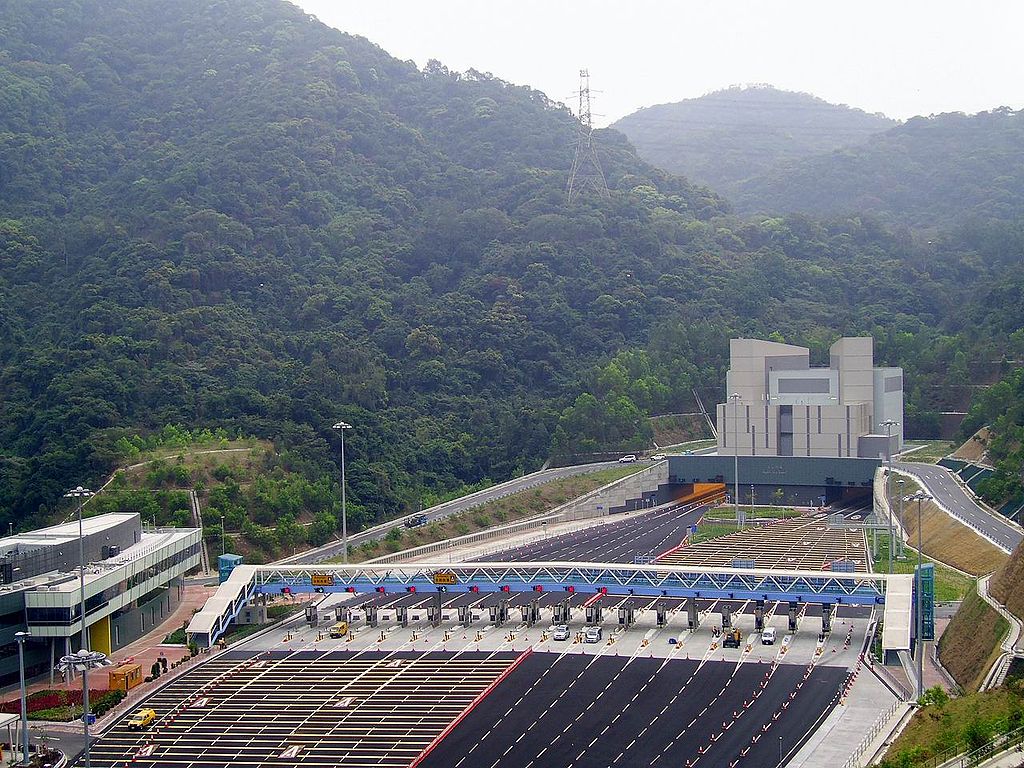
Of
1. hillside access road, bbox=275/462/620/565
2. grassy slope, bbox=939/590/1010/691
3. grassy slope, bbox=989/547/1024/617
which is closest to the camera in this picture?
grassy slope, bbox=939/590/1010/691

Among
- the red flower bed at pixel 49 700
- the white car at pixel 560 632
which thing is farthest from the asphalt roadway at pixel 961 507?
the red flower bed at pixel 49 700

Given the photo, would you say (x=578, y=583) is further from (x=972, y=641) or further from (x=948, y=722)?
(x=948, y=722)

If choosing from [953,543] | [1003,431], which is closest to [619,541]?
[953,543]

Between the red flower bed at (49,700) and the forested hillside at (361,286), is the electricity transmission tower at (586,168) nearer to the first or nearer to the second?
the forested hillside at (361,286)

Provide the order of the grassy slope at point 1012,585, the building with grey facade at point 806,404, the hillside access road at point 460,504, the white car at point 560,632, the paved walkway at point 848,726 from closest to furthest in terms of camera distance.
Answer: the paved walkway at point 848,726, the grassy slope at point 1012,585, the white car at point 560,632, the hillside access road at point 460,504, the building with grey facade at point 806,404

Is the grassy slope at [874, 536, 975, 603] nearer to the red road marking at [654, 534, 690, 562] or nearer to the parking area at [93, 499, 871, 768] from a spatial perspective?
the parking area at [93, 499, 871, 768]

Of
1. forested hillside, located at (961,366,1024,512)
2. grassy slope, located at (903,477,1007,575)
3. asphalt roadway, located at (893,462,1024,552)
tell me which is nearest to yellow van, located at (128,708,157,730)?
asphalt roadway, located at (893,462,1024,552)
